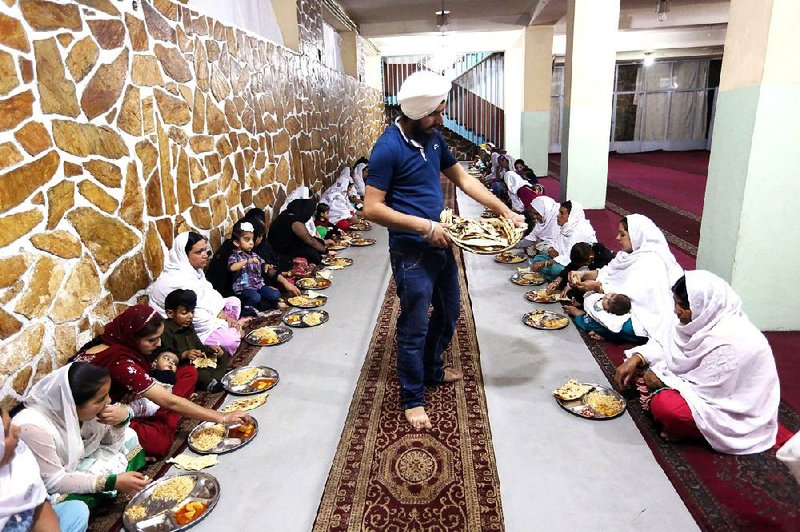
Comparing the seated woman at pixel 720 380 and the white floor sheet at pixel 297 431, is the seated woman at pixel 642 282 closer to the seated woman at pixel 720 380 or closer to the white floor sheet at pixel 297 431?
the seated woman at pixel 720 380

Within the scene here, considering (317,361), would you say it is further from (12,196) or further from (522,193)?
(522,193)

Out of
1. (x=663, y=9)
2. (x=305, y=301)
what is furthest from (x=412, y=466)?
(x=663, y=9)

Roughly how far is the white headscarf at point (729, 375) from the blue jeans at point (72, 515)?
2399mm

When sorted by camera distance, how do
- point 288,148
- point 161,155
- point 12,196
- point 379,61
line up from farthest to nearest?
point 379,61, point 288,148, point 161,155, point 12,196

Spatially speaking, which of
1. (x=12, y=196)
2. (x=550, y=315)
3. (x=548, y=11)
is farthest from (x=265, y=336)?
(x=548, y=11)

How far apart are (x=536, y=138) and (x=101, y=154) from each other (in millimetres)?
9757

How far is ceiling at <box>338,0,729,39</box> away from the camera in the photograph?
9.43 metres

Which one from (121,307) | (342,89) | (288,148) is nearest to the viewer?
(121,307)

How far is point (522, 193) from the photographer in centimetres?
629

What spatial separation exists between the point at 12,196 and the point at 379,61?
12947 millimetres

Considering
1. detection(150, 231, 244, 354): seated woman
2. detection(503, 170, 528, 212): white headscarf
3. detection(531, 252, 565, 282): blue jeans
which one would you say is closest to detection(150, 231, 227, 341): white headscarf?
detection(150, 231, 244, 354): seated woman

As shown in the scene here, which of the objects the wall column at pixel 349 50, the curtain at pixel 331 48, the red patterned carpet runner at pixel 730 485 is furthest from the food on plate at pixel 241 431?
the wall column at pixel 349 50

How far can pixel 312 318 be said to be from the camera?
12.4 feet

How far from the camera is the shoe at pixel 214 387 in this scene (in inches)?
115
